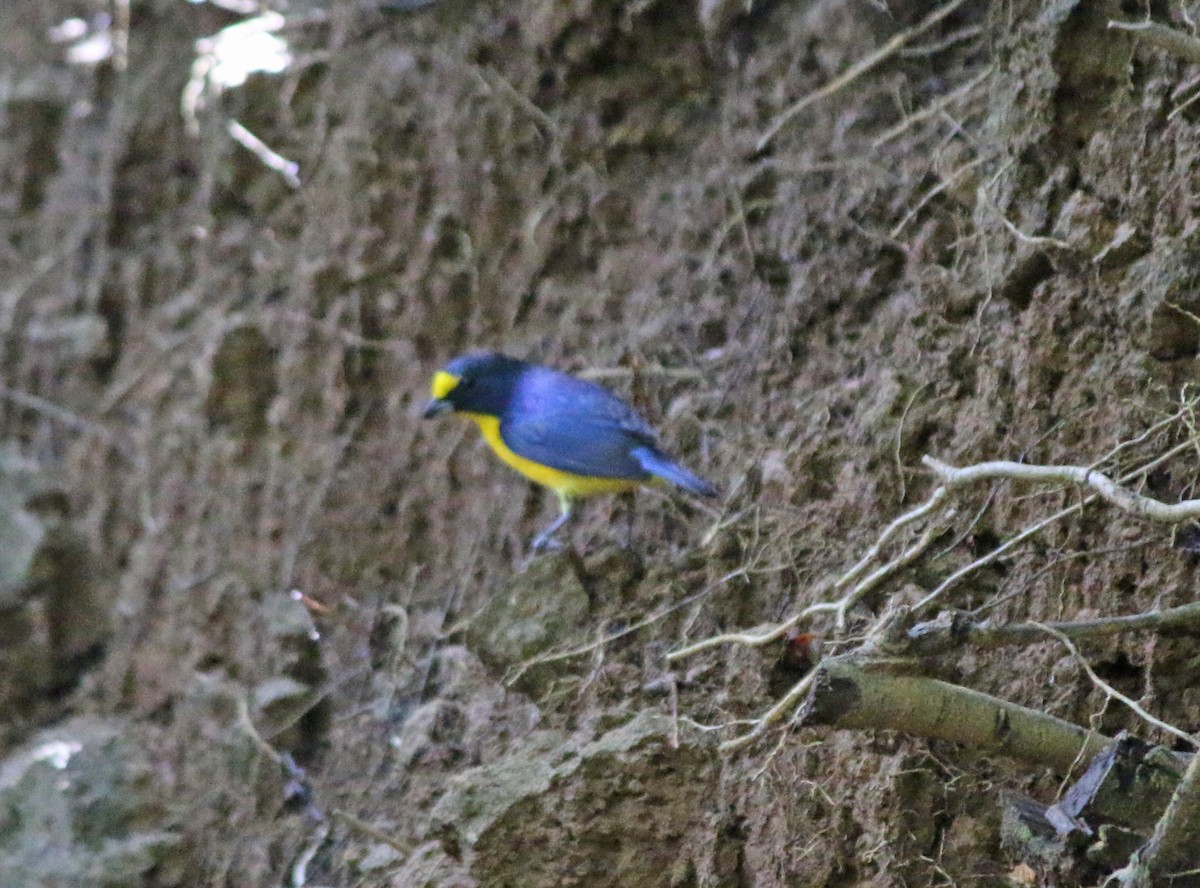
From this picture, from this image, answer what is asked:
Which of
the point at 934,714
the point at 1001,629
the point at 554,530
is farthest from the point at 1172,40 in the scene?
the point at 554,530

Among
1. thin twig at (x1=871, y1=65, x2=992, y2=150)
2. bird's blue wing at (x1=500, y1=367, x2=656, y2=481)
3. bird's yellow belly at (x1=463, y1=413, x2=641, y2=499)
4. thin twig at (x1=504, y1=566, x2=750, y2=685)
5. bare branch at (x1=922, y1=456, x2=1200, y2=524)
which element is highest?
thin twig at (x1=871, y1=65, x2=992, y2=150)

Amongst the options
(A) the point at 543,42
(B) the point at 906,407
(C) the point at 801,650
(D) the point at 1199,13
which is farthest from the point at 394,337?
(D) the point at 1199,13

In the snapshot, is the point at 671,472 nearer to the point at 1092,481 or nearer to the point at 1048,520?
the point at 1048,520

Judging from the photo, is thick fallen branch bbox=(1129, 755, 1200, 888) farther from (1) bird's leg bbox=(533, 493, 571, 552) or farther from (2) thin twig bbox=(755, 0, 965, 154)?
(2) thin twig bbox=(755, 0, 965, 154)

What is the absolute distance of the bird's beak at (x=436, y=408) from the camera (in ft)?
16.1

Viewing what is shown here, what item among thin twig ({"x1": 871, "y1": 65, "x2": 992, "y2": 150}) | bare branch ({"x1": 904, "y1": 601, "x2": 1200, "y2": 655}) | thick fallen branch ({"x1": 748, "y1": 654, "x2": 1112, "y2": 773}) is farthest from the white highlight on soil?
thin twig ({"x1": 871, "y1": 65, "x2": 992, "y2": 150})

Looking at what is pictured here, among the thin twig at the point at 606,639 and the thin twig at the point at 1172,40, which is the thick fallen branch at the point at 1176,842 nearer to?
the thin twig at the point at 1172,40

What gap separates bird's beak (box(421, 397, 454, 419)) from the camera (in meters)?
4.91

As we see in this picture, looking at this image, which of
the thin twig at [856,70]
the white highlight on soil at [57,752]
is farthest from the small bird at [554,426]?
the white highlight on soil at [57,752]

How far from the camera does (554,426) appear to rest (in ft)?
15.1

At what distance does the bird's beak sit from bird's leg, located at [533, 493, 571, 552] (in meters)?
0.51

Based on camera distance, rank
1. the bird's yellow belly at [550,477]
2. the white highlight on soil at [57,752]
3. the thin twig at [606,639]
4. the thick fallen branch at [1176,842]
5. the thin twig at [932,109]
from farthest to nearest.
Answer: the white highlight on soil at [57,752] → the bird's yellow belly at [550,477] → the thin twig at [932,109] → the thin twig at [606,639] → the thick fallen branch at [1176,842]

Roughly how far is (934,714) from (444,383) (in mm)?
2621

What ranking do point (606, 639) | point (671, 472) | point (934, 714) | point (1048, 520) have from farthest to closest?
point (671, 472), point (606, 639), point (1048, 520), point (934, 714)
